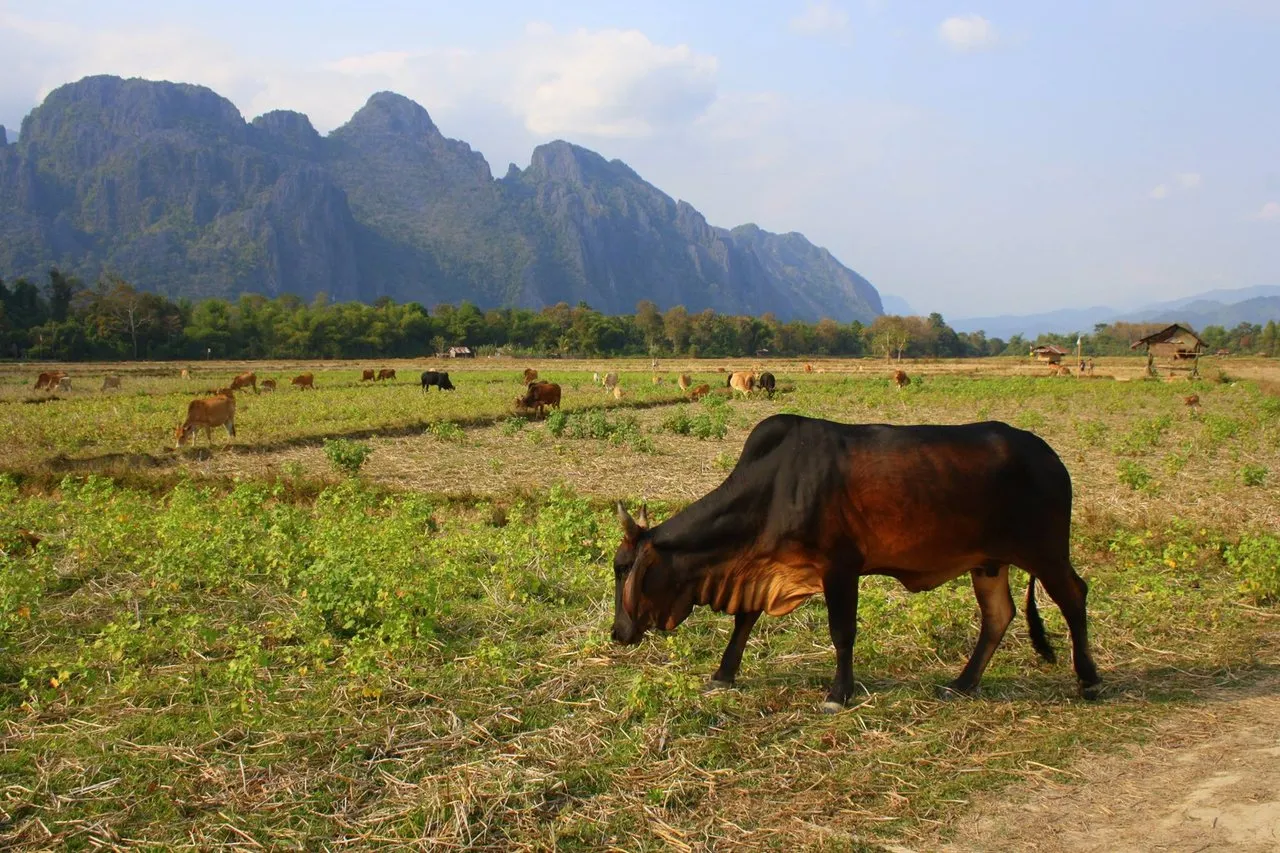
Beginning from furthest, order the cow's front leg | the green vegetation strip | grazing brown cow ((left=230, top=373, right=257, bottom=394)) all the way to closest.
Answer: grazing brown cow ((left=230, top=373, right=257, bottom=394))
the cow's front leg
the green vegetation strip

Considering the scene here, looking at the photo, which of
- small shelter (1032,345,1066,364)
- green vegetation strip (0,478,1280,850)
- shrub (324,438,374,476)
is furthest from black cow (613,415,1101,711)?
small shelter (1032,345,1066,364)

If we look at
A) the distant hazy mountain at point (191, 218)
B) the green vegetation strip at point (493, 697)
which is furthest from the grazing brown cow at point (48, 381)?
the distant hazy mountain at point (191, 218)

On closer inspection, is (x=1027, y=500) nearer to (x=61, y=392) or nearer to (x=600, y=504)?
(x=600, y=504)

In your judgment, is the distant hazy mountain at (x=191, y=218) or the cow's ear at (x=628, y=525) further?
the distant hazy mountain at (x=191, y=218)

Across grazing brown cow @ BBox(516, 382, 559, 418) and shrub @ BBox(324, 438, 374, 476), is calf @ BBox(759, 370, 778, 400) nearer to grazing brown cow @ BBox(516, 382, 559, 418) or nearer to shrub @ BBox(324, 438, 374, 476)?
grazing brown cow @ BBox(516, 382, 559, 418)

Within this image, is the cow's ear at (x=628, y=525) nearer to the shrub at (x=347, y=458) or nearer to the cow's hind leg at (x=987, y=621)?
the cow's hind leg at (x=987, y=621)

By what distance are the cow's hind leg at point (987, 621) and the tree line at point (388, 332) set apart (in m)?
68.8

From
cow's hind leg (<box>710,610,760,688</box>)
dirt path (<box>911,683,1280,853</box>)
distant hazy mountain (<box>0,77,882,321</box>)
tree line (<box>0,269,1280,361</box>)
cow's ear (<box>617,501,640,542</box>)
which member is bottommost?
dirt path (<box>911,683,1280,853</box>)

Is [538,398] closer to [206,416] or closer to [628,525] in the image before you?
[206,416]

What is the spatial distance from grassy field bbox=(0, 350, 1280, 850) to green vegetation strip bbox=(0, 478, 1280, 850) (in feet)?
0.07

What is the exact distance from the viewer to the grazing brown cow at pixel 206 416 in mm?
20000

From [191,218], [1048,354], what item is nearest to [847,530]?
[1048,354]

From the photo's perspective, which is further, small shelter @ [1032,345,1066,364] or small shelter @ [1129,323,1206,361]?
small shelter @ [1032,345,1066,364]

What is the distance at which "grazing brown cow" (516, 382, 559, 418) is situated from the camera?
2709 centimetres
